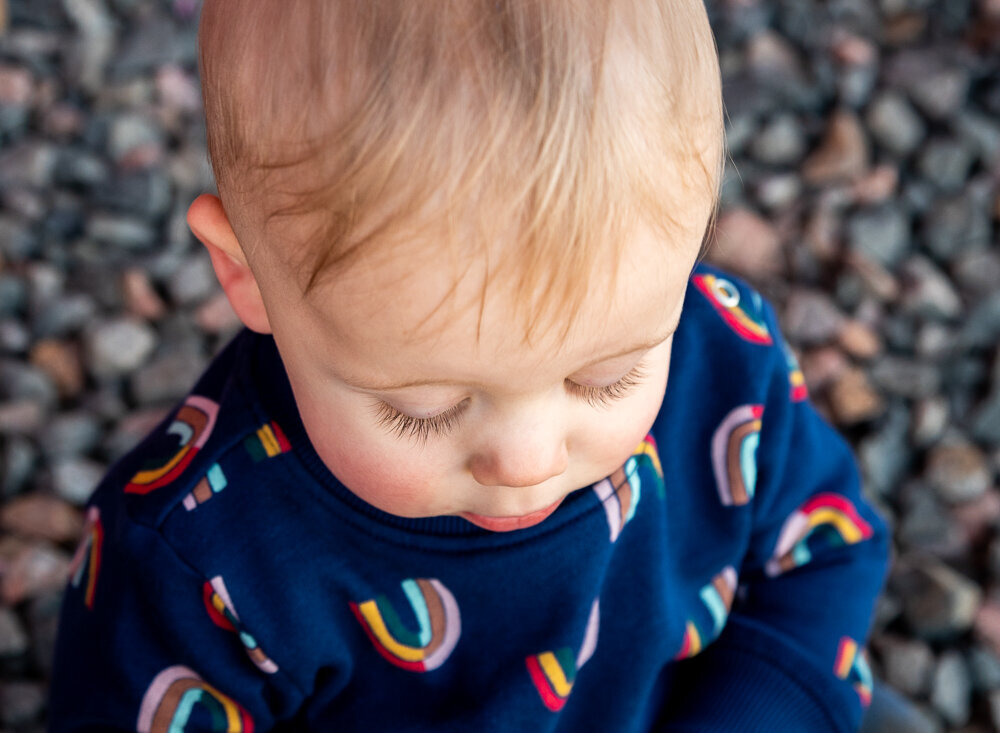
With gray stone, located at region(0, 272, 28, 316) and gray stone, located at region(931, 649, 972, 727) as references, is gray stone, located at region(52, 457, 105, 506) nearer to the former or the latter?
gray stone, located at region(0, 272, 28, 316)

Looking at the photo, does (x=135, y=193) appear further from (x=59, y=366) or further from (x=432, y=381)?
(x=432, y=381)

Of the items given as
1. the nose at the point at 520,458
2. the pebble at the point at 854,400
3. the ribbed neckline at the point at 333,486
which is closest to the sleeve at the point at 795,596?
the ribbed neckline at the point at 333,486

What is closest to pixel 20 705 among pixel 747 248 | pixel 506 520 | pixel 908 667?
pixel 506 520

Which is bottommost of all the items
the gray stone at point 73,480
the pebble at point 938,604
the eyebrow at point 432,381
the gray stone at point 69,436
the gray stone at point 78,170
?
the pebble at point 938,604

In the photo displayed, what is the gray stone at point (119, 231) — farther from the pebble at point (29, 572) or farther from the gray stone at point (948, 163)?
the gray stone at point (948, 163)

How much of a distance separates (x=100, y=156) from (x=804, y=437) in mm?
1157

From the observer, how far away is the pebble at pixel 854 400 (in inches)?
54.5

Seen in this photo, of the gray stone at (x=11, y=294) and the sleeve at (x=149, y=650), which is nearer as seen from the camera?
the sleeve at (x=149, y=650)

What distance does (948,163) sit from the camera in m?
1.57

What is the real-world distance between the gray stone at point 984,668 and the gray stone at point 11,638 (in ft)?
3.37

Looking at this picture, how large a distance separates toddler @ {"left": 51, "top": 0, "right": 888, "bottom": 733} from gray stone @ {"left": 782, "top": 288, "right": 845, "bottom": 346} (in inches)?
19.9

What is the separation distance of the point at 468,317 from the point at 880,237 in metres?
1.14

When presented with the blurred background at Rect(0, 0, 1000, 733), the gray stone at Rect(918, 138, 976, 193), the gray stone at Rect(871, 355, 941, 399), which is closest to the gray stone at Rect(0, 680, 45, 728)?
the blurred background at Rect(0, 0, 1000, 733)

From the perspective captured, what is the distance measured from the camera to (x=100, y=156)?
163 cm
